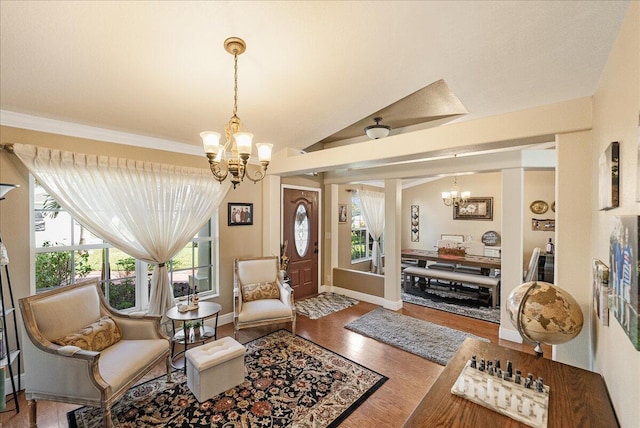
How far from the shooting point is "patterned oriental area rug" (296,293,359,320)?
434 cm

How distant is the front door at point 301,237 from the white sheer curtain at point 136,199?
5.02 feet

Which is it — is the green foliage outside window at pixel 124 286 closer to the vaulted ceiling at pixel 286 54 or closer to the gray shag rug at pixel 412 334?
the vaulted ceiling at pixel 286 54

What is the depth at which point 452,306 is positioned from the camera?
466 cm

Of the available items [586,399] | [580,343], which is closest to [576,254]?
[580,343]

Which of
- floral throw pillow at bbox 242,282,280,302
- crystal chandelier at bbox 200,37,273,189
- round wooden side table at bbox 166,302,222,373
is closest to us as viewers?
crystal chandelier at bbox 200,37,273,189

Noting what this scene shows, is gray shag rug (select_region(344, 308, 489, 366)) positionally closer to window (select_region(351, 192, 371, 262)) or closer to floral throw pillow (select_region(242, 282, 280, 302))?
floral throw pillow (select_region(242, 282, 280, 302))

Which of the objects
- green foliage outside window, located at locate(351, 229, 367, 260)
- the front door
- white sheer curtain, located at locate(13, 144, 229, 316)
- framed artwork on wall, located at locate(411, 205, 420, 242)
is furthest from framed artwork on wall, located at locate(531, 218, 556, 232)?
white sheer curtain, located at locate(13, 144, 229, 316)

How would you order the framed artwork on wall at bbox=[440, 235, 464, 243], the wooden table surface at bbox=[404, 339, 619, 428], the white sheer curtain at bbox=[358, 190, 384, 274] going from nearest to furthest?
the wooden table surface at bbox=[404, 339, 619, 428] → the white sheer curtain at bbox=[358, 190, 384, 274] → the framed artwork on wall at bbox=[440, 235, 464, 243]

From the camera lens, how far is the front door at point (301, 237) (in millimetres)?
4945

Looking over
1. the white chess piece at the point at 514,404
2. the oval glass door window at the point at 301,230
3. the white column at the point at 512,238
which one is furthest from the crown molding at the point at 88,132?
the white column at the point at 512,238

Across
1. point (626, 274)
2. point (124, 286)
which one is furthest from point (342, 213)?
point (626, 274)

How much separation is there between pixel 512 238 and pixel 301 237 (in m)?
3.29

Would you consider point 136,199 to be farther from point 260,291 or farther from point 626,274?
point 626,274

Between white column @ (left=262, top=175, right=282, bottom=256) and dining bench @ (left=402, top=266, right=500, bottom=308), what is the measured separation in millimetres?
2787
